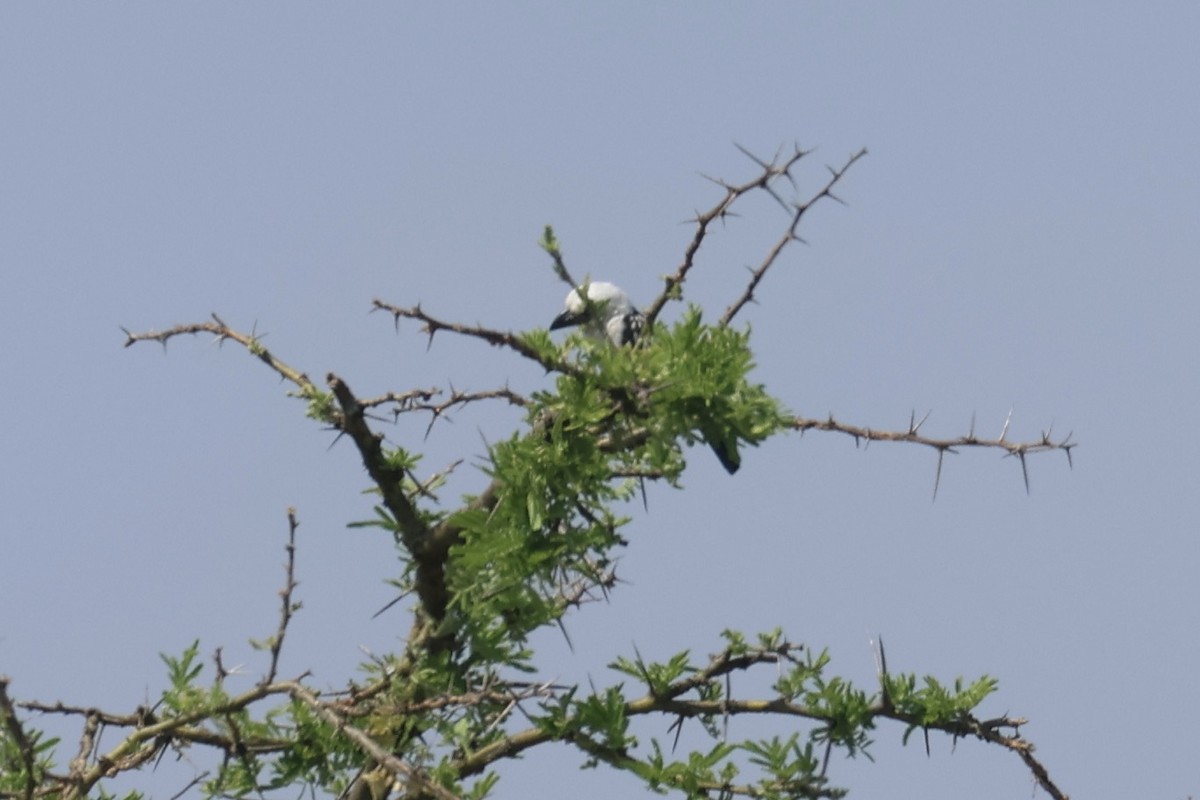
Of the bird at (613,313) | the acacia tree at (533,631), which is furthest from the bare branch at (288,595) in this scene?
the bird at (613,313)

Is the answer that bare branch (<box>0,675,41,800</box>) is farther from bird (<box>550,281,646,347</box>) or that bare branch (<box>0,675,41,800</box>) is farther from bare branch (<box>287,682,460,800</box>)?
bird (<box>550,281,646,347</box>)

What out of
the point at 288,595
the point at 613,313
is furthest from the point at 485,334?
the point at 613,313

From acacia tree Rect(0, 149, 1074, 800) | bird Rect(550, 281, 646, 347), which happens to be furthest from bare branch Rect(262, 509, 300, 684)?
bird Rect(550, 281, 646, 347)

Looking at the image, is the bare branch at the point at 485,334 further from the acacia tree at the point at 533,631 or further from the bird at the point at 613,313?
the bird at the point at 613,313

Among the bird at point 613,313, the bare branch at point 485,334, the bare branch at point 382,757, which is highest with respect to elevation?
the bird at point 613,313

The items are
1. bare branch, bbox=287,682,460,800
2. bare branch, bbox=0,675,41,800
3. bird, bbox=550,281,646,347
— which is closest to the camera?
bare branch, bbox=287,682,460,800

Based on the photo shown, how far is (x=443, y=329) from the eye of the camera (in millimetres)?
4406

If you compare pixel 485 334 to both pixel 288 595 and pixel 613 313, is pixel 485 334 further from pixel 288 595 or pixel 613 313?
pixel 613 313

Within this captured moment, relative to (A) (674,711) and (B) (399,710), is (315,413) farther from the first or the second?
(A) (674,711)

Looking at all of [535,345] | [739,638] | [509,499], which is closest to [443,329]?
[535,345]

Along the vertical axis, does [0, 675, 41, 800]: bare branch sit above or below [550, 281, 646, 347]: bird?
below

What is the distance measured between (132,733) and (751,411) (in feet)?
6.00

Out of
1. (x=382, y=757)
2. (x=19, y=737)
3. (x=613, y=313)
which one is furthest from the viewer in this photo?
(x=613, y=313)

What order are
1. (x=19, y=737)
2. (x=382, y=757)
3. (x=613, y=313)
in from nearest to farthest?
(x=382, y=757) < (x=19, y=737) < (x=613, y=313)
